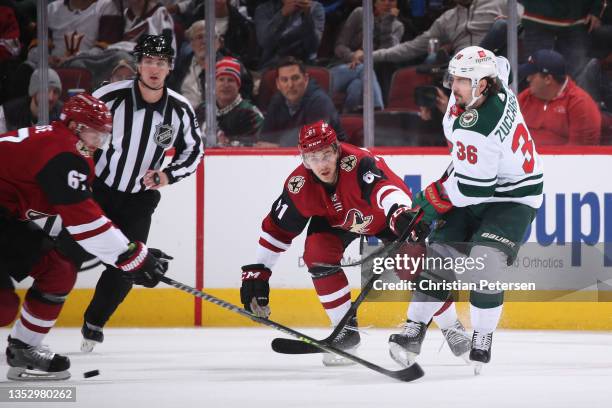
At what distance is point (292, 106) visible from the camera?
222 inches

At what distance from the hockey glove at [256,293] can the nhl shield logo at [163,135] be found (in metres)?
1.01

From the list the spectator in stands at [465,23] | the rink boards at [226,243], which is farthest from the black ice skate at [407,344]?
the spectator in stands at [465,23]

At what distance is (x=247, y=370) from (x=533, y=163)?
1.33m

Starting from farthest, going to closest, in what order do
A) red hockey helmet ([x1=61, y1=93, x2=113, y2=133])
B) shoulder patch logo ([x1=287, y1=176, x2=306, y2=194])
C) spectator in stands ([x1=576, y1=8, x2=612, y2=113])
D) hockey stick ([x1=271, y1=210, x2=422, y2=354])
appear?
spectator in stands ([x1=576, y1=8, x2=612, y2=113])
shoulder patch logo ([x1=287, y1=176, x2=306, y2=194])
hockey stick ([x1=271, y1=210, x2=422, y2=354])
red hockey helmet ([x1=61, y1=93, x2=113, y2=133])

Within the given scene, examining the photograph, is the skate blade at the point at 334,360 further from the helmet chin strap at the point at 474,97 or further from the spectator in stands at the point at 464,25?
the spectator in stands at the point at 464,25

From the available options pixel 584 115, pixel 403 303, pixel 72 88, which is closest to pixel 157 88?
pixel 72 88

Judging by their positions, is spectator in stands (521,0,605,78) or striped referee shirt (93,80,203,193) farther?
spectator in stands (521,0,605,78)

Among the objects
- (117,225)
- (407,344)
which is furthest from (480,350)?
(117,225)

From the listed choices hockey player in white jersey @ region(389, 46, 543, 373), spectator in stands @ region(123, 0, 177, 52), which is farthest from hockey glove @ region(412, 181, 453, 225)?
spectator in stands @ region(123, 0, 177, 52)

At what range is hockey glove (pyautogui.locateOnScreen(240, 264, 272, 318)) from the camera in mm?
4020

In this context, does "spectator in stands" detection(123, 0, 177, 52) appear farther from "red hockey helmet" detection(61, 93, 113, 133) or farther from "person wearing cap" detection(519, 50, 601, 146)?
"red hockey helmet" detection(61, 93, 113, 133)

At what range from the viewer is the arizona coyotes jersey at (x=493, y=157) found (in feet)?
12.1

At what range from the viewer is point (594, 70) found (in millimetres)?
5465

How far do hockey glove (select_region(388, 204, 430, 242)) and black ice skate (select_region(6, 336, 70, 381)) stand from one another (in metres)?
1.27
